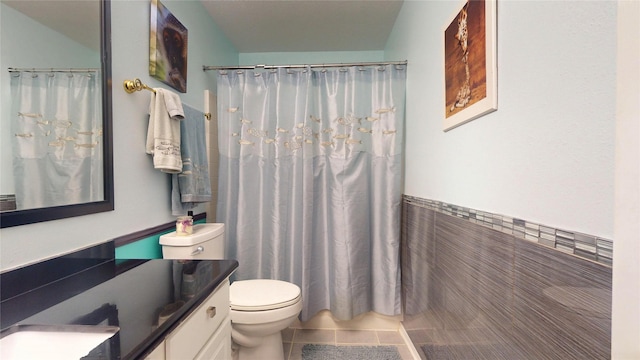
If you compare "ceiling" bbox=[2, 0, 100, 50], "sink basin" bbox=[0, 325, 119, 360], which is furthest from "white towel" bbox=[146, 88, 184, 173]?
"sink basin" bbox=[0, 325, 119, 360]

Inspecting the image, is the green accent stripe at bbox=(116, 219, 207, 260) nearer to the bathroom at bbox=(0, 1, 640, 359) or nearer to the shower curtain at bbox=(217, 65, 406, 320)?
the bathroom at bbox=(0, 1, 640, 359)

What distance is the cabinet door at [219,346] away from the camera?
31.4 inches

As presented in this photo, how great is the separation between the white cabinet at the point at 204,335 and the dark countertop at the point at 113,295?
0.12ft

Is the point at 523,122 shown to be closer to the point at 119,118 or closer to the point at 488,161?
the point at 488,161

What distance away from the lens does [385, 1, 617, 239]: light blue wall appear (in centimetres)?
50

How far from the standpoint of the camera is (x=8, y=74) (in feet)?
2.42

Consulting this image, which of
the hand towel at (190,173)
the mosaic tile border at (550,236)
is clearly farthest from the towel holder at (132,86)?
the mosaic tile border at (550,236)

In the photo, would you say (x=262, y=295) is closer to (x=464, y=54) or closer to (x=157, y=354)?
(x=157, y=354)

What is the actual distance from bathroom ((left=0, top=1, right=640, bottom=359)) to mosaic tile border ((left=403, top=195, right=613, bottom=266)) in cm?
2

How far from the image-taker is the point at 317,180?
1.87 m

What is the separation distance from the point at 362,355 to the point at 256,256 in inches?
37.4

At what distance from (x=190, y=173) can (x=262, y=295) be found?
→ 2.60 feet

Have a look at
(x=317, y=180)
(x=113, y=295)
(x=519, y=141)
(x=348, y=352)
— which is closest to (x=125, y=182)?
(x=113, y=295)

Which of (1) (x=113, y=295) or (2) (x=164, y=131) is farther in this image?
(2) (x=164, y=131)
